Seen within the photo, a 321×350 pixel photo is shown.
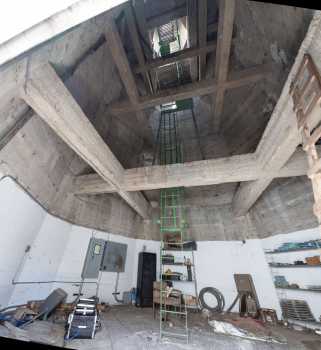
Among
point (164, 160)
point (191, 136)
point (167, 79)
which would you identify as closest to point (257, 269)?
point (164, 160)

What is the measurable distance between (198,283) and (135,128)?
563 cm

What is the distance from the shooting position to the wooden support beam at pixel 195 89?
4098mm

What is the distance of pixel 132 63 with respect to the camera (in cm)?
530

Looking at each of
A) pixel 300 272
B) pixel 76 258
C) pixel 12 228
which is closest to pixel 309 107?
pixel 300 272

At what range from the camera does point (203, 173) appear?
3.76 metres

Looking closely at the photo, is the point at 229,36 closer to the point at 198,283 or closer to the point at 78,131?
the point at 78,131

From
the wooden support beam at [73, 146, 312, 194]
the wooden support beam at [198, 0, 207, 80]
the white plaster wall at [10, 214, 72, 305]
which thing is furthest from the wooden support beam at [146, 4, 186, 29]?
the white plaster wall at [10, 214, 72, 305]

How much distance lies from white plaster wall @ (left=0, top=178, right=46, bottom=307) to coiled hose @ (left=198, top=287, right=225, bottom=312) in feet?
15.9

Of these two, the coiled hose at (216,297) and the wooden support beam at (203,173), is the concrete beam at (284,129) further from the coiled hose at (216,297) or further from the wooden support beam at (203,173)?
the coiled hose at (216,297)

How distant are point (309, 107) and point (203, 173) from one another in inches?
89.3

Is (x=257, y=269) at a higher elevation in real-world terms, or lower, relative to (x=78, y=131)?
lower

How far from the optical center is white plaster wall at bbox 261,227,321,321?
371cm

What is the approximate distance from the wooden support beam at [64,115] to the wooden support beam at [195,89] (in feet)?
6.91

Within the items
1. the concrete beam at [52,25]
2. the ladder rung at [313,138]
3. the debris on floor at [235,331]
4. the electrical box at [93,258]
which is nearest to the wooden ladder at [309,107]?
the ladder rung at [313,138]
